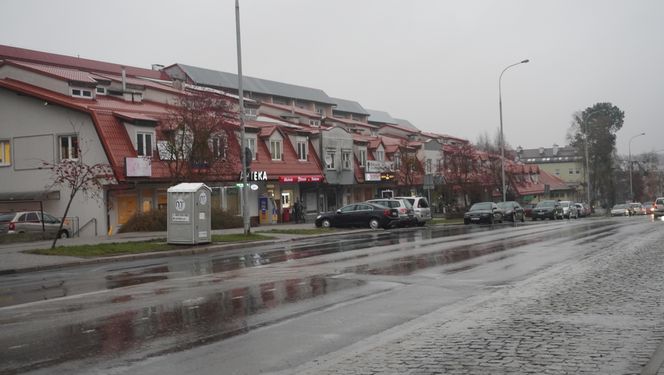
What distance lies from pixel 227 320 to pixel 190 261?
424 inches

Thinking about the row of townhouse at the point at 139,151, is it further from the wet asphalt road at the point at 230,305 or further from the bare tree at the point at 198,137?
the wet asphalt road at the point at 230,305

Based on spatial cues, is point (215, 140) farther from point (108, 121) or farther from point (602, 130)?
point (602, 130)

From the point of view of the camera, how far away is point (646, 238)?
73.4ft

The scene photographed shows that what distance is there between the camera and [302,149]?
48.8 metres

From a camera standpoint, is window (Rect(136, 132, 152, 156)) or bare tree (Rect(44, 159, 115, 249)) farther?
window (Rect(136, 132, 152, 156))

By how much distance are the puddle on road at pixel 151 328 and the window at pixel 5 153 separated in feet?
104

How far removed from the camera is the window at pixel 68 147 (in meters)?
36.5

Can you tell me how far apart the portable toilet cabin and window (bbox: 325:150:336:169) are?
2685cm

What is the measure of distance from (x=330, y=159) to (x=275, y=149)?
639 cm

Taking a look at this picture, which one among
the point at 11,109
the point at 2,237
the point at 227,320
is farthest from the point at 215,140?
the point at 227,320

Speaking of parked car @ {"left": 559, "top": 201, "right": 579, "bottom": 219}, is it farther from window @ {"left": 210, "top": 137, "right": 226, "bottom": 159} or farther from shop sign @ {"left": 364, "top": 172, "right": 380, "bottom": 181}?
window @ {"left": 210, "top": 137, "right": 226, "bottom": 159}

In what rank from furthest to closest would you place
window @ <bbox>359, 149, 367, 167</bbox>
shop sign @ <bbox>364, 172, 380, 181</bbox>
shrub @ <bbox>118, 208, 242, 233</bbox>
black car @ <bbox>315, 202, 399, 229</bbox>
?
1. window @ <bbox>359, 149, 367, 167</bbox>
2. shop sign @ <bbox>364, 172, 380, 181</bbox>
3. black car @ <bbox>315, 202, 399, 229</bbox>
4. shrub @ <bbox>118, 208, 242, 233</bbox>

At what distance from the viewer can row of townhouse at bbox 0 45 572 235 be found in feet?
116

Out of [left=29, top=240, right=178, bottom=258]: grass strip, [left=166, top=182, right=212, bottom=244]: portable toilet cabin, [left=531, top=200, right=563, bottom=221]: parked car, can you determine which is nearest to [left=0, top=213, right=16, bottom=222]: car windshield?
[left=29, top=240, right=178, bottom=258]: grass strip
